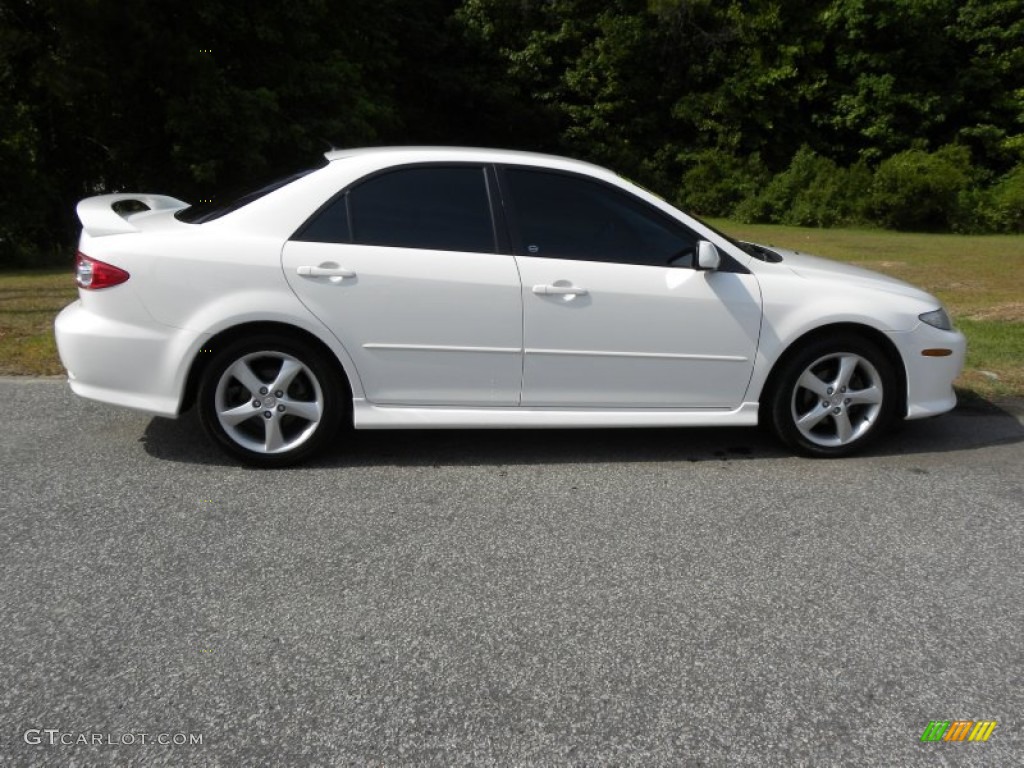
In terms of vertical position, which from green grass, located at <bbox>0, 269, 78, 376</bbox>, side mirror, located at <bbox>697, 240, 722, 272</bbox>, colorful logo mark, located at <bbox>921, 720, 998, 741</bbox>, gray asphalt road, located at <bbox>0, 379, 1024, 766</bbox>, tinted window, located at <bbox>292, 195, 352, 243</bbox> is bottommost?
colorful logo mark, located at <bbox>921, 720, 998, 741</bbox>

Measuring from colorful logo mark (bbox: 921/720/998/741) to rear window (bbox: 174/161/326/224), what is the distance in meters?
3.71

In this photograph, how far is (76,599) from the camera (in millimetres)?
3314

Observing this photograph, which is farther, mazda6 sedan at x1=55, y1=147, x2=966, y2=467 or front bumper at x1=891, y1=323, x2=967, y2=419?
front bumper at x1=891, y1=323, x2=967, y2=419

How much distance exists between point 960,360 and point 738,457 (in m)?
1.37

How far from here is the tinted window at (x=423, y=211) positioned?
15.3 feet

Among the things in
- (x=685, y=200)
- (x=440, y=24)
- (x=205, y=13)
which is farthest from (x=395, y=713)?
(x=440, y=24)

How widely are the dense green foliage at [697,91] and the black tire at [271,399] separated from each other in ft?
48.7

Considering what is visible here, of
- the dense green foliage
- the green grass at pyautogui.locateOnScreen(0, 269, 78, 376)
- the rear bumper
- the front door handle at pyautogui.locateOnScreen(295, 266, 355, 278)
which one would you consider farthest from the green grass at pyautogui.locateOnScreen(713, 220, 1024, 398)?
the green grass at pyautogui.locateOnScreen(0, 269, 78, 376)

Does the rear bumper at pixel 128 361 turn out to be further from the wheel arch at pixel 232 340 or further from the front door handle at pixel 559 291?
the front door handle at pixel 559 291

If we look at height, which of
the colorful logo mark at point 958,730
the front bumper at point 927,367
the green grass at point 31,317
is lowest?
the colorful logo mark at point 958,730

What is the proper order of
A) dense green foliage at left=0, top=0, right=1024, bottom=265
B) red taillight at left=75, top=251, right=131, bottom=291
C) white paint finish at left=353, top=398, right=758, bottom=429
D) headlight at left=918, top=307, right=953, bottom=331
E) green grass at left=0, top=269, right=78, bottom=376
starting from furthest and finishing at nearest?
1. dense green foliage at left=0, top=0, right=1024, bottom=265
2. green grass at left=0, top=269, right=78, bottom=376
3. headlight at left=918, top=307, right=953, bottom=331
4. white paint finish at left=353, top=398, right=758, bottom=429
5. red taillight at left=75, top=251, right=131, bottom=291

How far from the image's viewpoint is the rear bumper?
4488mm

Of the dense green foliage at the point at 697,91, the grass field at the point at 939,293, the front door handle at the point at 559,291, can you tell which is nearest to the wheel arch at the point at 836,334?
the front door handle at the point at 559,291

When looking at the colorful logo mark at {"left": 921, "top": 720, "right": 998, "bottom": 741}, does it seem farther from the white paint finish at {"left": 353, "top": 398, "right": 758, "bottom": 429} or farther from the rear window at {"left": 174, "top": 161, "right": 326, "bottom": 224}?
the rear window at {"left": 174, "top": 161, "right": 326, "bottom": 224}
